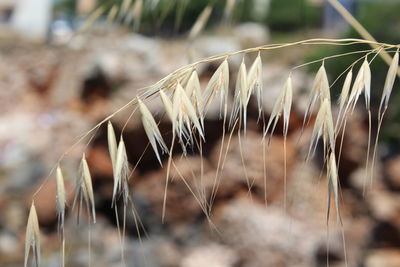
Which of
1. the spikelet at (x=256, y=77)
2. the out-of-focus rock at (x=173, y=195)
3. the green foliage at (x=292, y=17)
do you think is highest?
the spikelet at (x=256, y=77)

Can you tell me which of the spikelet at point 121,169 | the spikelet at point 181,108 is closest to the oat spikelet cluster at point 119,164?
the spikelet at point 121,169

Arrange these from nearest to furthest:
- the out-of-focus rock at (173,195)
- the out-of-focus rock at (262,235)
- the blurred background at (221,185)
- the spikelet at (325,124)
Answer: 1. the spikelet at (325,124)
2. the blurred background at (221,185)
3. the out-of-focus rock at (262,235)
4. the out-of-focus rock at (173,195)

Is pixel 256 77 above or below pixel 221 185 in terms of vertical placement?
above

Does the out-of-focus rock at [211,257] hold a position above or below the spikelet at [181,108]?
below

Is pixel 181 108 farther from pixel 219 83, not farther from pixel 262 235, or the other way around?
pixel 262 235

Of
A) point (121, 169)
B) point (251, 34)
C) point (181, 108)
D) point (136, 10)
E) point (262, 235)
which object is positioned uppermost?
point (136, 10)

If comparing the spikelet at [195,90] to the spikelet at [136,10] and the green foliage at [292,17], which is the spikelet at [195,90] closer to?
the spikelet at [136,10]

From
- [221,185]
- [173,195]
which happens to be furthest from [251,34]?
[173,195]

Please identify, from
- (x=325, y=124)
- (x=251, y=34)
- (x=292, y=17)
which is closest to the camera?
(x=325, y=124)

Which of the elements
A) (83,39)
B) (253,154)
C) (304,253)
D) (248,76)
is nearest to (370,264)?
(304,253)

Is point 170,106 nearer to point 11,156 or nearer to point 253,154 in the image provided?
point 253,154

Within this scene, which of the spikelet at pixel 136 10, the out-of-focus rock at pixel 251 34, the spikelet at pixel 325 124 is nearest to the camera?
the spikelet at pixel 325 124
